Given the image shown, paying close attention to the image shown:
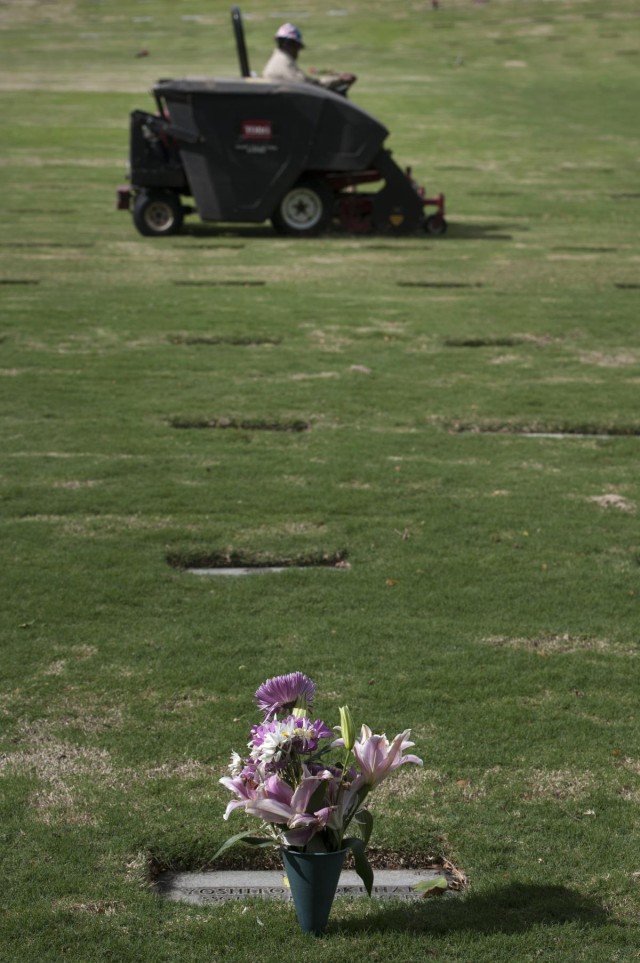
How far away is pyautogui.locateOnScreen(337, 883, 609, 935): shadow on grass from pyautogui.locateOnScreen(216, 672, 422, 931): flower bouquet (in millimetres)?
289

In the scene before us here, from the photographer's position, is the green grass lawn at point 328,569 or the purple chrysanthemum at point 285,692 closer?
the purple chrysanthemum at point 285,692

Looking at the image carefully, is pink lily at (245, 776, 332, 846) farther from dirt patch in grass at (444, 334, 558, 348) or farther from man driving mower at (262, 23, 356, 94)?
man driving mower at (262, 23, 356, 94)

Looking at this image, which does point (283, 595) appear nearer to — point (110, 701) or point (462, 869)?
point (110, 701)

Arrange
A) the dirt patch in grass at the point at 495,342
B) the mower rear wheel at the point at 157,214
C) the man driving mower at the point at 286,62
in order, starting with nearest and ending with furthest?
the dirt patch in grass at the point at 495,342, the man driving mower at the point at 286,62, the mower rear wheel at the point at 157,214

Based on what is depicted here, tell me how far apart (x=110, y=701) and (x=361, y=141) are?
1368 centimetres

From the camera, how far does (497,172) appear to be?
2805 cm

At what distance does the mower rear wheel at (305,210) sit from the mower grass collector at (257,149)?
2 centimetres

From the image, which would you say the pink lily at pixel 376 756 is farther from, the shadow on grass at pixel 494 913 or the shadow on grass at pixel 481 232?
the shadow on grass at pixel 481 232

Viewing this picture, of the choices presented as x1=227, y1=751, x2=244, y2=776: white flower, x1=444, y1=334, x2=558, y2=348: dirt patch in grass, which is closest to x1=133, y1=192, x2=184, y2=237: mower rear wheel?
x1=444, y1=334, x2=558, y2=348: dirt patch in grass

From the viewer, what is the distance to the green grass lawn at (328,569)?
4059 mm

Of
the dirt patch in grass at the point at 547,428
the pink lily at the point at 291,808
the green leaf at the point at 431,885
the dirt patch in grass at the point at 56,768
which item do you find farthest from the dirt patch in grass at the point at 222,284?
the pink lily at the point at 291,808

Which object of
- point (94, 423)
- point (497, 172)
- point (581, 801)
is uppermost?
point (497, 172)

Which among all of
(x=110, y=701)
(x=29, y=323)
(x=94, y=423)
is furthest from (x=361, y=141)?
(x=110, y=701)

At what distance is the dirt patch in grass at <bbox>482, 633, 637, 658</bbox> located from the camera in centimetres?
583
